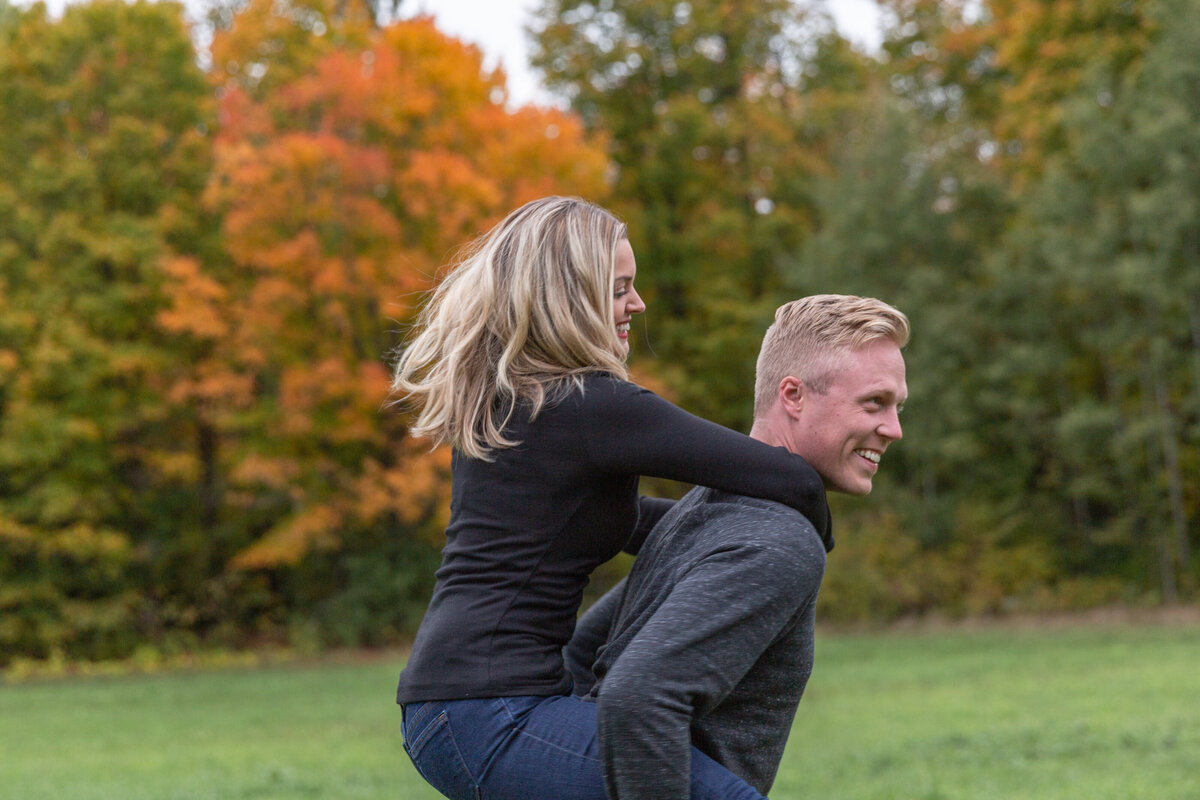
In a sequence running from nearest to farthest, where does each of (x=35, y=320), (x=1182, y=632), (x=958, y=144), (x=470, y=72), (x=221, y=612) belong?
(x=1182, y=632), (x=470, y=72), (x=35, y=320), (x=221, y=612), (x=958, y=144)

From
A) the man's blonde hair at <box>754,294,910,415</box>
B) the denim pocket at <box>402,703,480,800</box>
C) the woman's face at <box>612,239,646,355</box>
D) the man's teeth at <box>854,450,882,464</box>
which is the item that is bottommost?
the denim pocket at <box>402,703,480,800</box>

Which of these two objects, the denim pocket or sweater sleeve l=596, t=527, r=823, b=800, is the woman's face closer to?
sweater sleeve l=596, t=527, r=823, b=800

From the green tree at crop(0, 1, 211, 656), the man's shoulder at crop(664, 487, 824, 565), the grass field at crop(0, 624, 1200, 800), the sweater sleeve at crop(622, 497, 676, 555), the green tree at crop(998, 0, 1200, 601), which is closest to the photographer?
the man's shoulder at crop(664, 487, 824, 565)

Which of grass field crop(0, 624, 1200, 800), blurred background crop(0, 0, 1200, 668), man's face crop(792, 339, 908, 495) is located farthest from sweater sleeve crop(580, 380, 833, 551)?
blurred background crop(0, 0, 1200, 668)

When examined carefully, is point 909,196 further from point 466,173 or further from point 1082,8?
point 466,173

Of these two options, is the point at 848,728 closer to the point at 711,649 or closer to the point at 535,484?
the point at 535,484

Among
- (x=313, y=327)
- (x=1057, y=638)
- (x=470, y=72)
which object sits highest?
(x=470, y=72)

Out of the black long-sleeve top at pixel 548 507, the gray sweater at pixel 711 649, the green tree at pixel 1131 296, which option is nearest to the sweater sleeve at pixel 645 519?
the gray sweater at pixel 711 649

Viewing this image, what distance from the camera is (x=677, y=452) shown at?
226cm

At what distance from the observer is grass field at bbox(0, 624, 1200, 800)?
28.4 ft

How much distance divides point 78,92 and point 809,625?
76.9ft

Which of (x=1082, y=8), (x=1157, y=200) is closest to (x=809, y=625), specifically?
(x=1157, y=200)

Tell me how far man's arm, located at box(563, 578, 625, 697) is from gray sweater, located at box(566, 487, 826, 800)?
0.18m

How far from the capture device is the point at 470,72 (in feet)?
65.9
